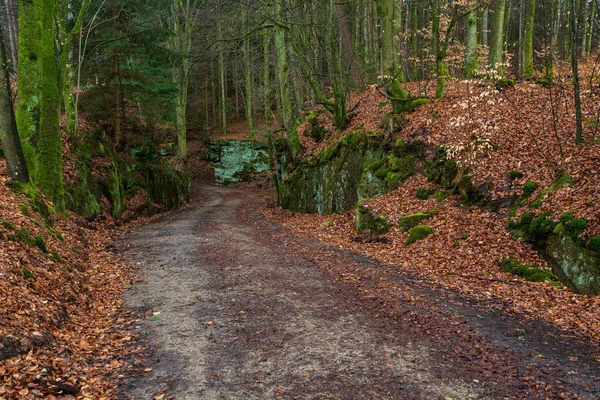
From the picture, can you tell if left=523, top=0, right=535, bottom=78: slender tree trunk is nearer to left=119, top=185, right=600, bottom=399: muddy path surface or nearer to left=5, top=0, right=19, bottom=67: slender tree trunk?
left=119, top=185, right=600, bottom=399: muddy path surface

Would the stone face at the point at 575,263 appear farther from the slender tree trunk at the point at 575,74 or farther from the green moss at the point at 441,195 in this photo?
the green moss at the point at 441,195

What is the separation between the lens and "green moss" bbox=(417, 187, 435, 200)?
42.5ft

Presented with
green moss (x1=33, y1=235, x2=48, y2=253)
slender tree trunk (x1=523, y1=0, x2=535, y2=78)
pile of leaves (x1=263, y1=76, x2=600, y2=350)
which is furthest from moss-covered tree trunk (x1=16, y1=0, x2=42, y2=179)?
slender tree trunk (x1=523, y1=0, x2=535, y2=78)

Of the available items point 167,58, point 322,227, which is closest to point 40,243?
point 322,227

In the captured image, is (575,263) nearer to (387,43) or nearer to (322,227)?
(322,227)

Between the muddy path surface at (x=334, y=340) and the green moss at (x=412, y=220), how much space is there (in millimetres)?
2445

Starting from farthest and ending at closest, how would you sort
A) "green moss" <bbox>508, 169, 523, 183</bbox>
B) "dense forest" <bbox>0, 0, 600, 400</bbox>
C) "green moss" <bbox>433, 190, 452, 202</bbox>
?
"green moss" <bbox>433, 190, 452, 202</bbox>, "green moss" <bbox>508, 169, 523, 183</bbox>, "dense forest" <bbox>0, 0, 600, 400</bbox>

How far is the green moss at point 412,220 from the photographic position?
11.8 metres

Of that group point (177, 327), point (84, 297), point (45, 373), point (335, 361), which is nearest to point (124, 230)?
point (84, 297)

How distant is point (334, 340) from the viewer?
19.1ft

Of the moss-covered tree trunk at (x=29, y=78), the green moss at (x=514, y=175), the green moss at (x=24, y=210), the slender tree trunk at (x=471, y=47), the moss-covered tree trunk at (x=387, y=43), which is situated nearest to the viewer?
the green moss at (x=24, y=210)

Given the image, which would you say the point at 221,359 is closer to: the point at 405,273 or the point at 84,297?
the point at 84,297

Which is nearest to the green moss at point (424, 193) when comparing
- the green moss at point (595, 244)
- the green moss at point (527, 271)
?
the green moss at point (527, 271)

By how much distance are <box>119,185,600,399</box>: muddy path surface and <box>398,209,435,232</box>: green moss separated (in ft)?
8.02
